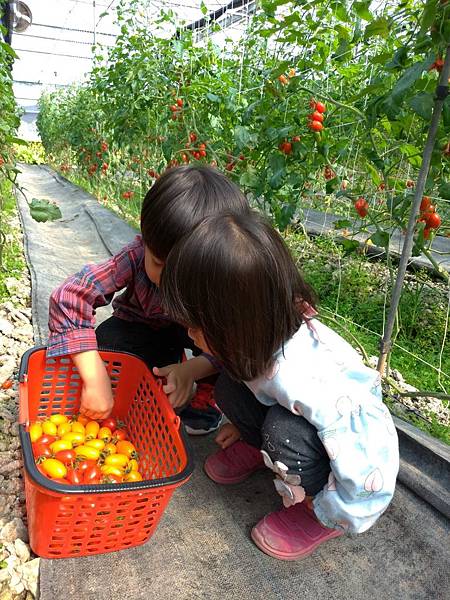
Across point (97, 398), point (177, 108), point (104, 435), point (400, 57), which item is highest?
point (400, 57)

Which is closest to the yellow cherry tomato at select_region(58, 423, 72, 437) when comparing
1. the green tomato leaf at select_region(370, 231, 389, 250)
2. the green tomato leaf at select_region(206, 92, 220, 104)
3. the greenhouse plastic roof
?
the greenhouse plastic roof

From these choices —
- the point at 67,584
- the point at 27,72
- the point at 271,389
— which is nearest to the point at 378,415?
the point at 271,389

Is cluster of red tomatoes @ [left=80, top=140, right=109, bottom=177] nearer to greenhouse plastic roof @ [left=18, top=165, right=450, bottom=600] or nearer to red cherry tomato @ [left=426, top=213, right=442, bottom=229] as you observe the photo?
red cherry tomato @ [left=426, top=213, right=442, bottom=229]

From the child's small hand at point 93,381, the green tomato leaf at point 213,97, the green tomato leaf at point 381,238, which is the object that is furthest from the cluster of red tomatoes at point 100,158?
the child's small hand at point 93,381

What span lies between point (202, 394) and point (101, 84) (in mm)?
3358

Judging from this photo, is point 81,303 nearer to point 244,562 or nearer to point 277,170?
point 244,562

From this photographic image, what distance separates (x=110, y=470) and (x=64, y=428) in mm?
205

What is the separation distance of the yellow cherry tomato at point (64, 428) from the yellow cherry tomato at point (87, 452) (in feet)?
0.27

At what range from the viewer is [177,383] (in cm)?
123

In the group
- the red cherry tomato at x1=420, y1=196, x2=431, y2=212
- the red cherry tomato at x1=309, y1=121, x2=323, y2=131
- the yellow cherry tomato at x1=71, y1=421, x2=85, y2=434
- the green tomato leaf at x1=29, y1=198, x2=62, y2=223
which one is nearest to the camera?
the yellow cherry tomato at x1=71, y1=421, x2=85, y2=434

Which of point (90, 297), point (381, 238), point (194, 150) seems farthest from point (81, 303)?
point (194, 150)

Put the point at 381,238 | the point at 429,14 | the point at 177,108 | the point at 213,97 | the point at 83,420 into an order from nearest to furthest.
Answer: the point at 429,14 < the point at 83,420 < the point at 381,238 < the point at 213,97 < the point at 177,108

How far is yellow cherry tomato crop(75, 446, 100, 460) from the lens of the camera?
3.85ft

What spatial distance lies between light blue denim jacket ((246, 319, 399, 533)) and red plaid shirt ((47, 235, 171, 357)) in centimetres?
44
